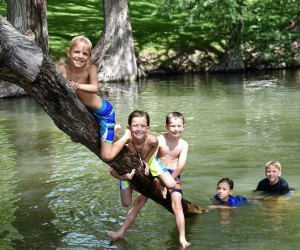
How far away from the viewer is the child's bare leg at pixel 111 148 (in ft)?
23.0

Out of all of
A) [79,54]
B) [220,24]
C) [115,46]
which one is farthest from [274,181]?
[220,24]

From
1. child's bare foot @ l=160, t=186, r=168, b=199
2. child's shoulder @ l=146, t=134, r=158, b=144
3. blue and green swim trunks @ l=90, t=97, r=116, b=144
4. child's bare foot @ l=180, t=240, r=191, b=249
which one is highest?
blue and green swim trunks @ l=90, t=97, r=116, b=144

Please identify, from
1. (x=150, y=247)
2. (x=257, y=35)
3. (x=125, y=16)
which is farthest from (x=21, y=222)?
(x=257, y=35)

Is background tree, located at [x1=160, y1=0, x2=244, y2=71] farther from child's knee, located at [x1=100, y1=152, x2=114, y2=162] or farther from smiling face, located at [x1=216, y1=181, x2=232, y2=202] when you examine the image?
child's knee, located at [x1=100, y1=152, x2=114, y2=162]

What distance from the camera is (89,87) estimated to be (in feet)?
21.4

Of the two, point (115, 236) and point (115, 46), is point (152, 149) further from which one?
point (115, 46)

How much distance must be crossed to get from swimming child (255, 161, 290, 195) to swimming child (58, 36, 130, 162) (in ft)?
11.2

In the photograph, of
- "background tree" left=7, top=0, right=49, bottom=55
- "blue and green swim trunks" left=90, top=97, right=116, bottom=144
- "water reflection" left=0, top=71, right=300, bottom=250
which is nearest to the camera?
"blue and green swim trunks" left=90, top=97, right=116, bottom=144

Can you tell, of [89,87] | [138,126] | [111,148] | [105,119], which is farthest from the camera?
[138,126]

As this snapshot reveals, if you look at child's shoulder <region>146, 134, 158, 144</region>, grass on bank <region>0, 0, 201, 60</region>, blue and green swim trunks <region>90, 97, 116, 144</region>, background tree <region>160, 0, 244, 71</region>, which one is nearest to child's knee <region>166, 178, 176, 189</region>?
child's shoulder <region>146, 134, 158, 144</region>

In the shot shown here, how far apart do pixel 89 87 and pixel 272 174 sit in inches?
166

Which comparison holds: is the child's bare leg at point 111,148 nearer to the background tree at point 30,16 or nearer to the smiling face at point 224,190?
the smiling face at point 224,190

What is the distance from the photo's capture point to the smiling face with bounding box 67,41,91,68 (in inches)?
257

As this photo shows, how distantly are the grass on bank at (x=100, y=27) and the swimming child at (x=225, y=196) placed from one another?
1826cm
